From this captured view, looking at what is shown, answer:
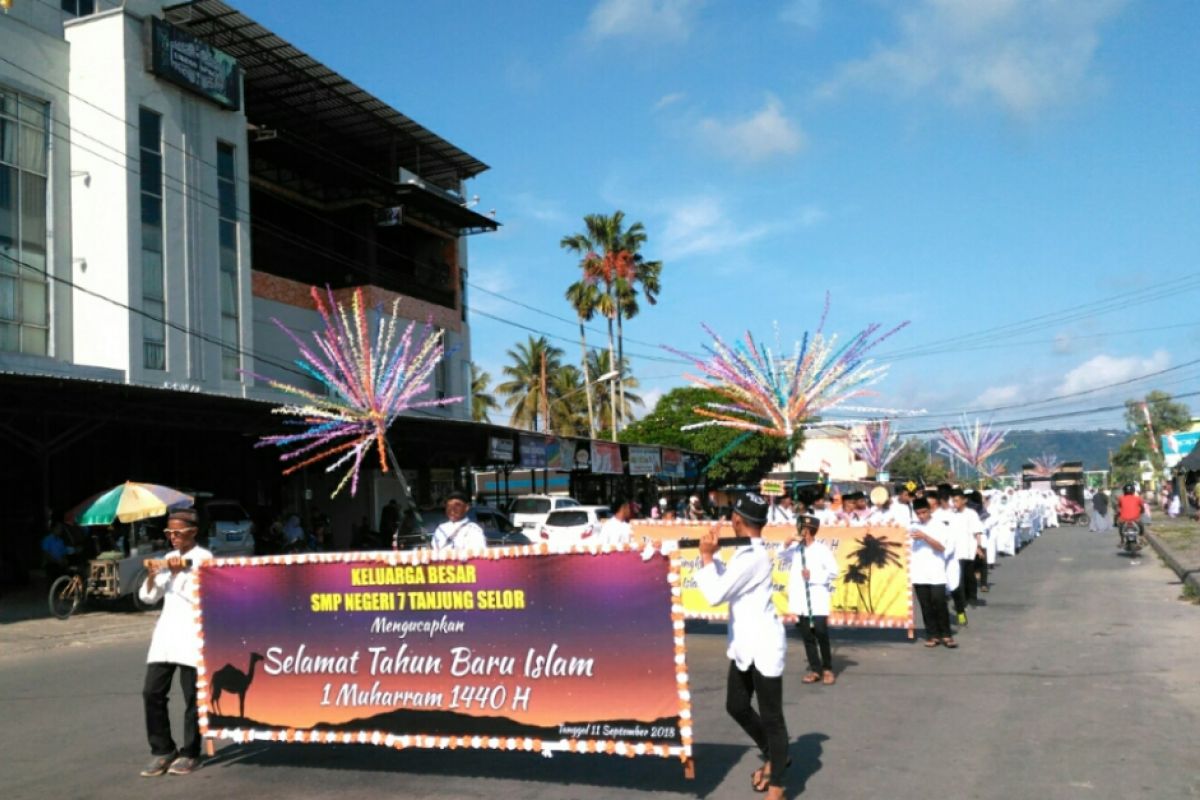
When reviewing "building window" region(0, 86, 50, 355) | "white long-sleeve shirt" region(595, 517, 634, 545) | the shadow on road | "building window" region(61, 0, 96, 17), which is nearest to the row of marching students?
the shadow on road

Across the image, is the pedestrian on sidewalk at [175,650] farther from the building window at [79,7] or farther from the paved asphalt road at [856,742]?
the building window at [79,7]

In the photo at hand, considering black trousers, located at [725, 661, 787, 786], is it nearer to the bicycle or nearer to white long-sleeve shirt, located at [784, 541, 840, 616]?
white long-sleeve shirt, located at [784, 541, 840, 616]

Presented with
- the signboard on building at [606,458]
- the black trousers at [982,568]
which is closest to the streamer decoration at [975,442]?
the signboard on building at [606,458]

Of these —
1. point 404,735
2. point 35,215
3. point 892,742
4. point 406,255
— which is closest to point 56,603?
point 35,215

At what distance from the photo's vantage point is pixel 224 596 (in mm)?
7207

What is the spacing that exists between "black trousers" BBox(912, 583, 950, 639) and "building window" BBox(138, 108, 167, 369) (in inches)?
854

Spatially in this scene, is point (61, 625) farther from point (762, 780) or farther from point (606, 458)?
point (606, 458)

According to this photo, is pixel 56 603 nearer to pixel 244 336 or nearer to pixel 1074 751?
pixel 244 336

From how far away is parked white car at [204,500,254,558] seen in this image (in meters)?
24.2

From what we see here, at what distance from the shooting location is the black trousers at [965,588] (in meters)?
13.6

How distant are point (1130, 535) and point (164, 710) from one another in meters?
25.1

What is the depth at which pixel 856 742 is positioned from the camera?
736 cm

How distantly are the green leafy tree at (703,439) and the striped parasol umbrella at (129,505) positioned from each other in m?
39.5

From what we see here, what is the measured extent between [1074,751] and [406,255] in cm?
3748
